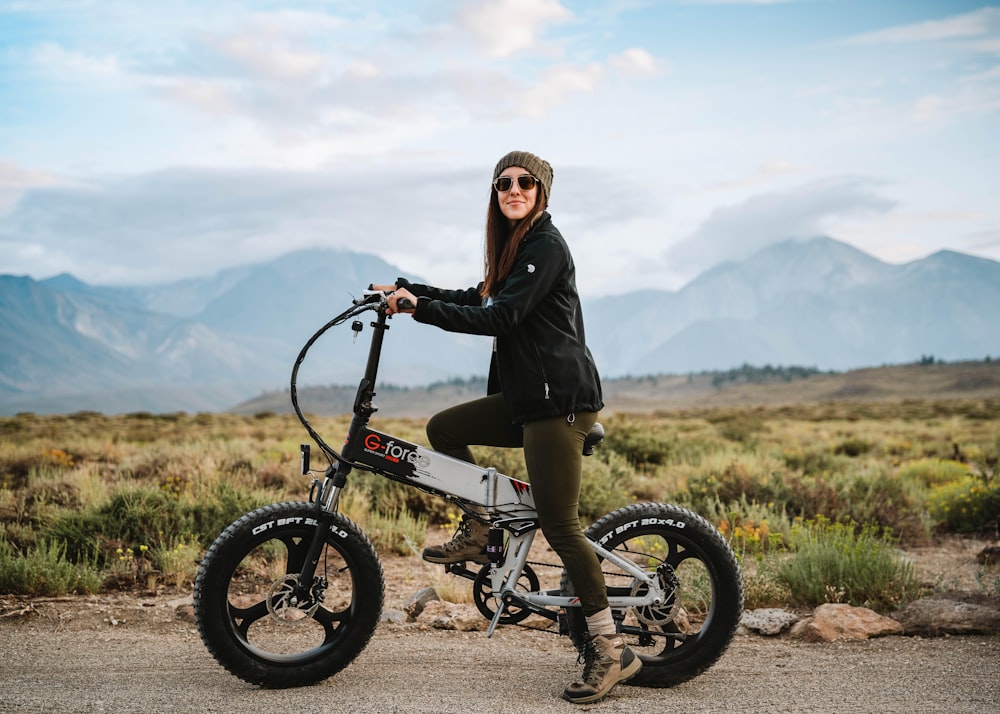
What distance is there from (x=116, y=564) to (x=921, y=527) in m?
8.25

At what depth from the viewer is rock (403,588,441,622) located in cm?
612

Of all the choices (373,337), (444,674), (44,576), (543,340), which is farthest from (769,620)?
(44,576)

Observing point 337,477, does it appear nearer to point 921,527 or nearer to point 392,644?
point 392,644

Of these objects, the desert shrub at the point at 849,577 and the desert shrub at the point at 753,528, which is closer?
the desert shrub at the point at 849,577

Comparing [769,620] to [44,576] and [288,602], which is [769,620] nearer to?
[288,602]

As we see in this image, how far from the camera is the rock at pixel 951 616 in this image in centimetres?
557

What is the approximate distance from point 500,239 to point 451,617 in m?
2.79

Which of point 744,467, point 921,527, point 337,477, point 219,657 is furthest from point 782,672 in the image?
point 744,467

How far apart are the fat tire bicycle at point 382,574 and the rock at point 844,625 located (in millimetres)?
1183

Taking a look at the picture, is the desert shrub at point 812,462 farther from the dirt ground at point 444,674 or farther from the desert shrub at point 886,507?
the dirt ground at point 444,674

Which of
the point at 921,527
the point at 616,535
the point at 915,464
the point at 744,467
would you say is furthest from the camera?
the point at 915,464

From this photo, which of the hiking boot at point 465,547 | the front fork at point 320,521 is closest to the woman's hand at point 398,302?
the front fork at point 320,521

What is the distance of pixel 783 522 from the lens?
28.5 feet

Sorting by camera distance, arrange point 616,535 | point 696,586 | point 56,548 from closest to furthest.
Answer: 1. point 616,535
2. point 696,586
3. point 56,548
